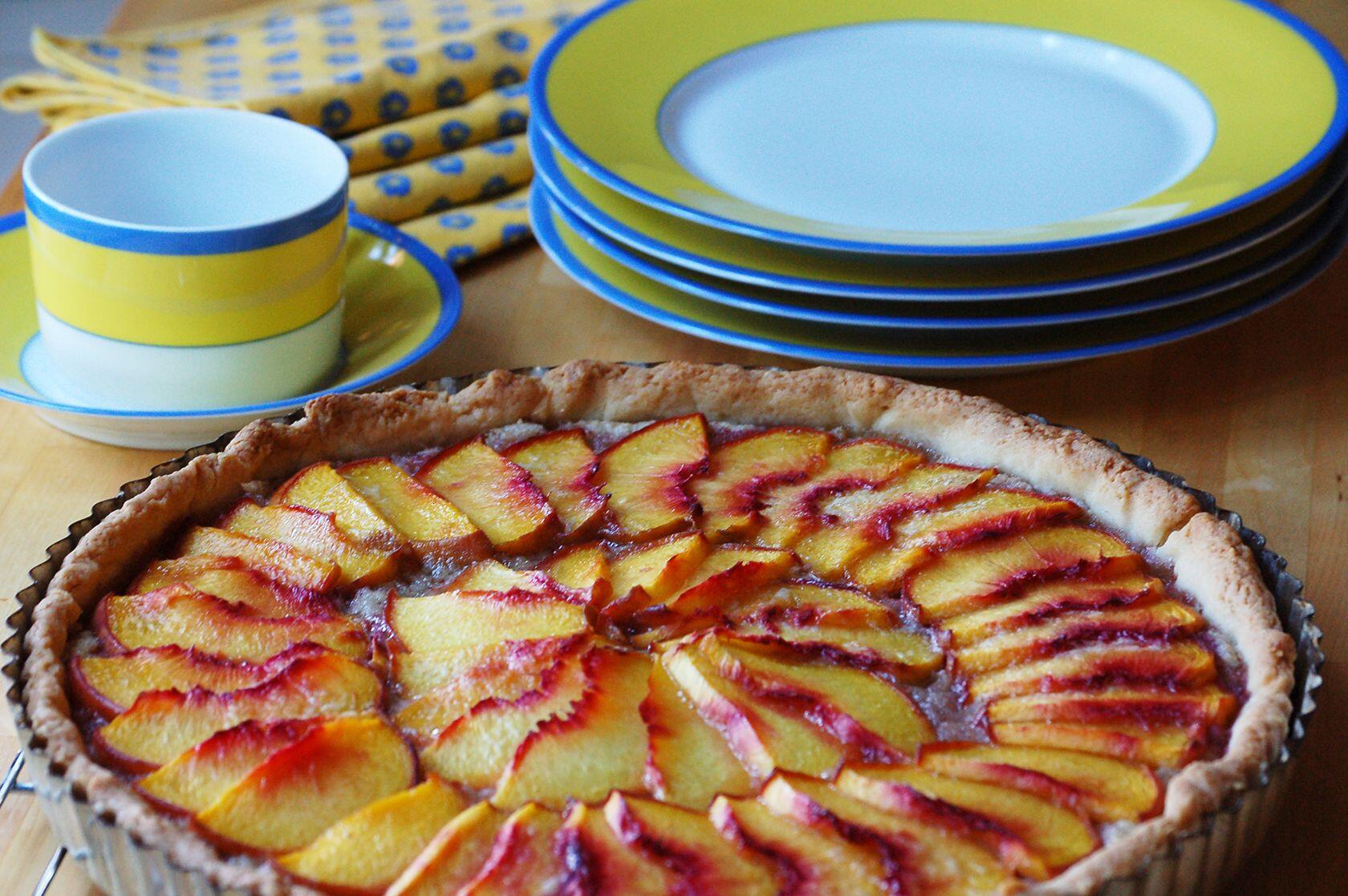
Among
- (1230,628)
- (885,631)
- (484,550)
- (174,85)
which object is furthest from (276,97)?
(1230,628)

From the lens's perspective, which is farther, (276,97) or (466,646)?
(276,97)

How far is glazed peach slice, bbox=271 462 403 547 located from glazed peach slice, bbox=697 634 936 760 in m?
0.42

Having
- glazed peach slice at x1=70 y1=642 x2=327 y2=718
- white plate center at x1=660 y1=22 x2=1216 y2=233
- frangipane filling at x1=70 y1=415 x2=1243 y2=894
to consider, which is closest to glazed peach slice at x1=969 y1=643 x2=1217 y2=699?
frangipane filling at x1=70 y1=415 x2=1243 y2=894

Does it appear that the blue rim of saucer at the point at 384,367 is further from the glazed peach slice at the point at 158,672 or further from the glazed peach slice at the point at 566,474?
the glazed peach slice at the point at 158,672

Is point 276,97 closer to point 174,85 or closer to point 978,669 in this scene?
point 174,85

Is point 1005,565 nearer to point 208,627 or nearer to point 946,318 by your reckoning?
point 946,318

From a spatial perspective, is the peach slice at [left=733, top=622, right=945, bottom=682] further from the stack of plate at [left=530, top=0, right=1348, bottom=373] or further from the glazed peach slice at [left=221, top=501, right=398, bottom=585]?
the stack of plate at [left=530, top=0, right=1348, bottom=373]

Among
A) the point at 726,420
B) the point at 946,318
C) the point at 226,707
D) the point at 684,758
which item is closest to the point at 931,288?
the point at 946,318

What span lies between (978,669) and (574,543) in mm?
505


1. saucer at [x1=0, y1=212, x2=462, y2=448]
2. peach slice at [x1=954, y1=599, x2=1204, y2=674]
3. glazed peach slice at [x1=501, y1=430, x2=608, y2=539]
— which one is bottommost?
saucer at [x1=0, y1=212, x2=462, y2=448]

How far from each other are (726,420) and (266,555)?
24.9 inches

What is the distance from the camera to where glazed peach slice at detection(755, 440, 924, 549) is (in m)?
1.73

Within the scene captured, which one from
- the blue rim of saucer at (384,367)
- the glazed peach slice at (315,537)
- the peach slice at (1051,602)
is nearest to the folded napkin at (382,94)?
the blue rim of saucer at (384,367)

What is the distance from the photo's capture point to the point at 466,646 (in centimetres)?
151
